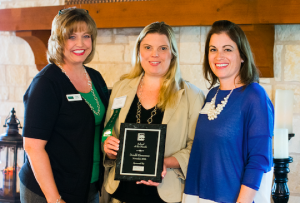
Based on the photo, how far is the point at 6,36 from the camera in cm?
334

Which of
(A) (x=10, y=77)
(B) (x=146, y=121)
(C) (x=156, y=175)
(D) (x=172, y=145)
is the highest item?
(A) (x=10, y=77)

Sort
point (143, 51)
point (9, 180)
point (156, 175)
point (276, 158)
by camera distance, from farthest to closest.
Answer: point (9, 180) < point (276, 158) < point (143, 51) < point (156, 175)

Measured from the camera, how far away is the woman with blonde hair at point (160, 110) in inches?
66.8

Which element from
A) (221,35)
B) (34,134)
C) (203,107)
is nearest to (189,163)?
(203,107)

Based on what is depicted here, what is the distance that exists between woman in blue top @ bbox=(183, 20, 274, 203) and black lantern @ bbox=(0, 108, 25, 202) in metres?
1.78

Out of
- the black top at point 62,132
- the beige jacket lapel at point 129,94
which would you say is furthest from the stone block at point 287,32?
the black top at point 62,132

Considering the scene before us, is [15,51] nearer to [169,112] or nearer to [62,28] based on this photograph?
[62,28]

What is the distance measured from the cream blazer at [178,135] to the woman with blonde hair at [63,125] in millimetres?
156

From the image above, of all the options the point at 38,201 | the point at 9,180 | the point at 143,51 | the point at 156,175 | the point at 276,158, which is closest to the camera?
the point at 156,175

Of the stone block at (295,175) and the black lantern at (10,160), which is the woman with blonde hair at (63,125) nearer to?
the black lantern at (10,160)

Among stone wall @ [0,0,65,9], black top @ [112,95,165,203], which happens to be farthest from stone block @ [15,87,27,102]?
black top @ [112,95,165,203]

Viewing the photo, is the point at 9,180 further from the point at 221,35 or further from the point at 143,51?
the point at 221,35

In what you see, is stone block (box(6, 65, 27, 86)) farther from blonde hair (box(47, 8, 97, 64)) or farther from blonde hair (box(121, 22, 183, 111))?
blonde hair (box(121, 22, 183, 111))

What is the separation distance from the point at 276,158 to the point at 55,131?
4.93 feet
